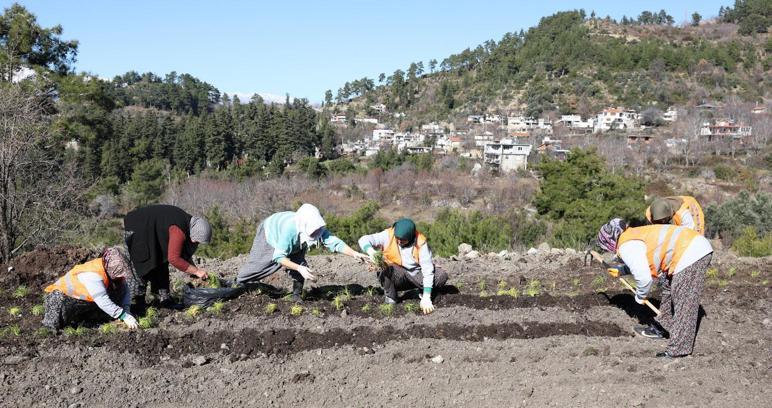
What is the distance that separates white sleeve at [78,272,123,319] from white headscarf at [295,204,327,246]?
1984 mm

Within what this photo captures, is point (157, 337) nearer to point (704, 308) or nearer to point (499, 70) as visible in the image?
point (704, 308)

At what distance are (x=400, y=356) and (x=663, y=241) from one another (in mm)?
2687

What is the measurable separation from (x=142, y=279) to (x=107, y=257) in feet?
3.56

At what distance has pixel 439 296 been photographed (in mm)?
7254

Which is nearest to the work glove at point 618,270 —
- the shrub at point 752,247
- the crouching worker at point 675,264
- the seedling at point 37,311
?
the crouching worker at point 675,264

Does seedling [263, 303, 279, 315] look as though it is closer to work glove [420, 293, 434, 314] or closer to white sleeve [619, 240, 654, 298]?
work glove [420, 293, 434, 314]

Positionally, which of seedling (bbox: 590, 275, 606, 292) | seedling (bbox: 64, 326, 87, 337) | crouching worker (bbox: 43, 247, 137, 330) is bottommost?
seedling (bbox: 590, 275, 606, 292)

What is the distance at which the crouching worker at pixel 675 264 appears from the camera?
17.0 ft

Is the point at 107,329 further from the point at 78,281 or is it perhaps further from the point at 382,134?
the point at 382,134

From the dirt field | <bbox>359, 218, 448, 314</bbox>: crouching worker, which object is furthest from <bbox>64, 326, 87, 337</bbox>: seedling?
<bbox>359, 218, 448, 314</bbox>: crouching worker

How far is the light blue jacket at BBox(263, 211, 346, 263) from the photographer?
6.12 meters

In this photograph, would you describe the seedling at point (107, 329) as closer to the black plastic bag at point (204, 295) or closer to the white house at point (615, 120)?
the black plastic bag at point (204, 295)

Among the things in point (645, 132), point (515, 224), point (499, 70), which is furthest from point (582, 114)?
point (515, 224)

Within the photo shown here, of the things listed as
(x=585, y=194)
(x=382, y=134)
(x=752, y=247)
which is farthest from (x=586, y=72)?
(x=752, y=247)
